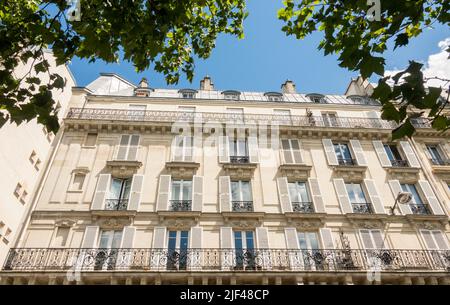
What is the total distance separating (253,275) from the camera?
Answer: 10555 millimetres

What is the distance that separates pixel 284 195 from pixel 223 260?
13.0 ft

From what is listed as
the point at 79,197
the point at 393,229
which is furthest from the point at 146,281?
the point at 393,229

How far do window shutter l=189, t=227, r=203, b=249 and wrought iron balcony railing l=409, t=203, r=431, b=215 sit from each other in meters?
9.14

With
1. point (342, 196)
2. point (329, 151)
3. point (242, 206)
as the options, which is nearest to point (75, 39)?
point (242, 206)

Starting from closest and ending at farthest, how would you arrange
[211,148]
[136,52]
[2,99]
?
[2,99]
[136,52]
[211,148]

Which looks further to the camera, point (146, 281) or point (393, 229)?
point (393, 229)

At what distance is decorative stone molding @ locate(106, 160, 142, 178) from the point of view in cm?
1377

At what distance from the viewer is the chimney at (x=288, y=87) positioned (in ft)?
71.2

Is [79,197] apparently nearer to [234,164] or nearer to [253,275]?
[234,164]

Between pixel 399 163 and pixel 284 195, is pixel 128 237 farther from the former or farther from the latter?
pixel 399 163

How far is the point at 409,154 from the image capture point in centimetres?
1548

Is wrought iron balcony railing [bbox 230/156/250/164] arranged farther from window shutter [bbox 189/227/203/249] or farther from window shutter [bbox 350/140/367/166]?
window shutter [bbox 350/140/367/166]

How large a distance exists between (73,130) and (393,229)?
→ 49.8ft
